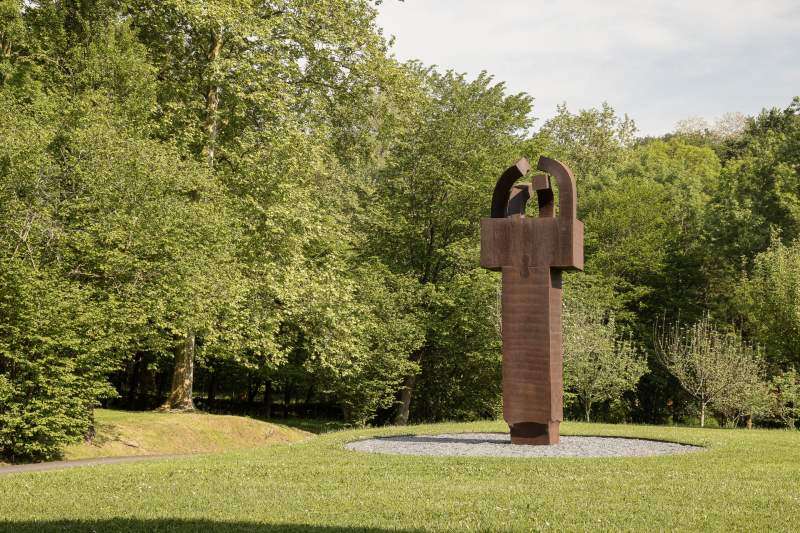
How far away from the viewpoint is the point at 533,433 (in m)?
15.8

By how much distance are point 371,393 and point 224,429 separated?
7.22 m

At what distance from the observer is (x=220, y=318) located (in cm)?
2366

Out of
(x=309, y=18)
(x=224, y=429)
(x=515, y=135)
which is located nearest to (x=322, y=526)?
(x=224, y=429)

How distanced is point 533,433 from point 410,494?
641 centimetres

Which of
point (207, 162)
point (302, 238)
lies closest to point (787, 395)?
point (302, 238)

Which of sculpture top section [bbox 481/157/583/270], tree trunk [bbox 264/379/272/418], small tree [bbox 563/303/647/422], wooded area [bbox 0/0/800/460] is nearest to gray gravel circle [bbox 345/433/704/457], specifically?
sculpture top section [bbox 481/157/583/270]

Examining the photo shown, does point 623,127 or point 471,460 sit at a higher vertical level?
point 623,127

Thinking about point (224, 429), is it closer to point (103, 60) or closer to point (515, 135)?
point (103, 60)

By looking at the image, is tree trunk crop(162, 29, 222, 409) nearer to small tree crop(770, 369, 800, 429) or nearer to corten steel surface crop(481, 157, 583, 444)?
corten steel surface crop(481, 157, 583, 444)

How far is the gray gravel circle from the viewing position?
14.6 metres

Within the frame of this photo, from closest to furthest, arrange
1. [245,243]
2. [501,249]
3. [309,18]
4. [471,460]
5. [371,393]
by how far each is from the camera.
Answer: [471,460], [501,249], [245,243], [309,18], [371,393]

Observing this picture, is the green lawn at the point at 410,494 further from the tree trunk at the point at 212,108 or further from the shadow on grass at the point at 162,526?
the tree trunk at the point at 212,108

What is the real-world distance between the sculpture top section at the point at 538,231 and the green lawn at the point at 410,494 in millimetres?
4158

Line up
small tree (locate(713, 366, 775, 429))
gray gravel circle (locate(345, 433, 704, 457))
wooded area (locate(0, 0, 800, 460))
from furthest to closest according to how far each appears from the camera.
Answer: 1. small tree (locate(713, 366, 775, 429))
2. wooded area (locate(0, 0, 800, 460))
3. gray gravel circle (locate(345, 433, 704, 457))
